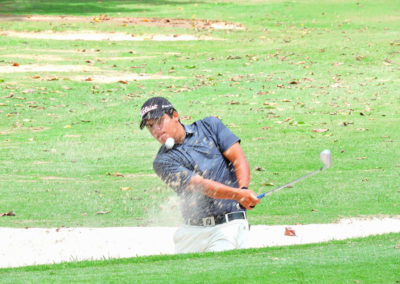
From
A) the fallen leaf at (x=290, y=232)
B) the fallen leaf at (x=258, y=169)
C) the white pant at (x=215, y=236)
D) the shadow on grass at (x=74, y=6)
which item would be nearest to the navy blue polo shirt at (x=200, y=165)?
the white pant at (x=215, y=236)

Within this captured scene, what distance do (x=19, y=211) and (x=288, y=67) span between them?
11424mm

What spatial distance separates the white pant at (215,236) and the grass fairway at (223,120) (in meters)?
0.36

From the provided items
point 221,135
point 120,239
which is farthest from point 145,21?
point 221,135

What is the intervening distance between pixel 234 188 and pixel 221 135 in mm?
628

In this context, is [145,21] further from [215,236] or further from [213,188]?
[213,188]

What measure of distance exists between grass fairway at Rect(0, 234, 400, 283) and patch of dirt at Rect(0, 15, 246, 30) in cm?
2121

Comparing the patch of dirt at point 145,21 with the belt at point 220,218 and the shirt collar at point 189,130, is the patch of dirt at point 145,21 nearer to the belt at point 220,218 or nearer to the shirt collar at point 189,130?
the shirt collar at point 189,130

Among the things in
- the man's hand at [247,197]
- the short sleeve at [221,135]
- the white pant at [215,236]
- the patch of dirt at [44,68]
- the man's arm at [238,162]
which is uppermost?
the short sleeve at [221,135]

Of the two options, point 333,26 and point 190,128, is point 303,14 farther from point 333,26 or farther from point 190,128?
point 190,128

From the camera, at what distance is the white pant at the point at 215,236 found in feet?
20.1

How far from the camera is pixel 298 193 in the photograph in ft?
33.1

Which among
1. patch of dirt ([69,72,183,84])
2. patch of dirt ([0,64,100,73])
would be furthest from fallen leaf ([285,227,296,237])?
patch of dirt ([0,64,100,73])

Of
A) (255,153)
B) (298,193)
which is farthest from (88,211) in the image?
(255,153)

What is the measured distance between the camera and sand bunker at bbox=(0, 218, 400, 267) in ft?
26.1
